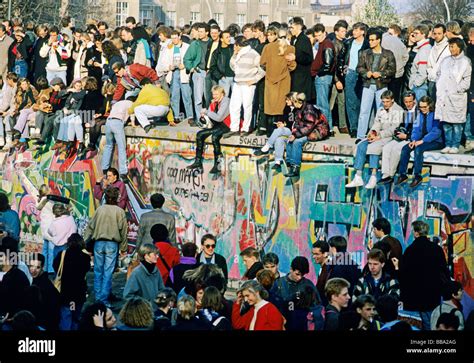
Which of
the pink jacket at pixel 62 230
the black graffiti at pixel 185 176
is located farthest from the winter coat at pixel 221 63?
the pink jacket at pixel 62 230

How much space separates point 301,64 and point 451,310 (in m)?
5.01

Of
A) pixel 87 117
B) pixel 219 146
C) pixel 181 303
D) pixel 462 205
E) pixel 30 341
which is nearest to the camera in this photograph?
pixel 181 303

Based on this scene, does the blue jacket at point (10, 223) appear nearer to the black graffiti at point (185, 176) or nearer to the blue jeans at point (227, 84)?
the black graffiti at point (185, 176)

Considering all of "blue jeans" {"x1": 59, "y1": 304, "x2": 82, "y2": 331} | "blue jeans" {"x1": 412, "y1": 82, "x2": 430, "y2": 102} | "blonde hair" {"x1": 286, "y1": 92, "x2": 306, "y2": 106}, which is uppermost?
"blue jeans" {"x1": 412, "y1": 82, "x2": 430, "y2": 102}

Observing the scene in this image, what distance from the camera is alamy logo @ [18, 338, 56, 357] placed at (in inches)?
707

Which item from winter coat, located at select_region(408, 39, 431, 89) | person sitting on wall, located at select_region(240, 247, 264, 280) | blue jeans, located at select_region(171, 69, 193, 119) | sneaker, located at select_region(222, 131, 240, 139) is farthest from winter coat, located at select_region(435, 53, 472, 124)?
blue jeans, located at select_region(171, 69, 193, 119)

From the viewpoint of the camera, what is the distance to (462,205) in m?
19.8

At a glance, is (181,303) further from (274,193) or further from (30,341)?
(274,193)

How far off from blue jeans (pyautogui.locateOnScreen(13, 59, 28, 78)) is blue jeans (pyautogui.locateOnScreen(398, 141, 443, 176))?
30.9ft

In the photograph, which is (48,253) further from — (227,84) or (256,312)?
(256,312)

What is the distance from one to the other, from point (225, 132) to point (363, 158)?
2918mm

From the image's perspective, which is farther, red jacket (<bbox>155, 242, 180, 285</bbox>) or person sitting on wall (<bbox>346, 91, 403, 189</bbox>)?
person sitting on wall (<bbox>346, 91, 403, 189</bbox>)

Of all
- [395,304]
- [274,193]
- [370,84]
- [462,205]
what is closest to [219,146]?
[274,193]

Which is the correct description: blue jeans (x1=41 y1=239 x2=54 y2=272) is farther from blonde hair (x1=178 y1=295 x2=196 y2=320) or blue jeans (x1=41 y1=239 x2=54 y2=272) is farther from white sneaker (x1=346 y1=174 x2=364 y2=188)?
blonde hair (x1=178 y1=295 x2=196 y2=320)
